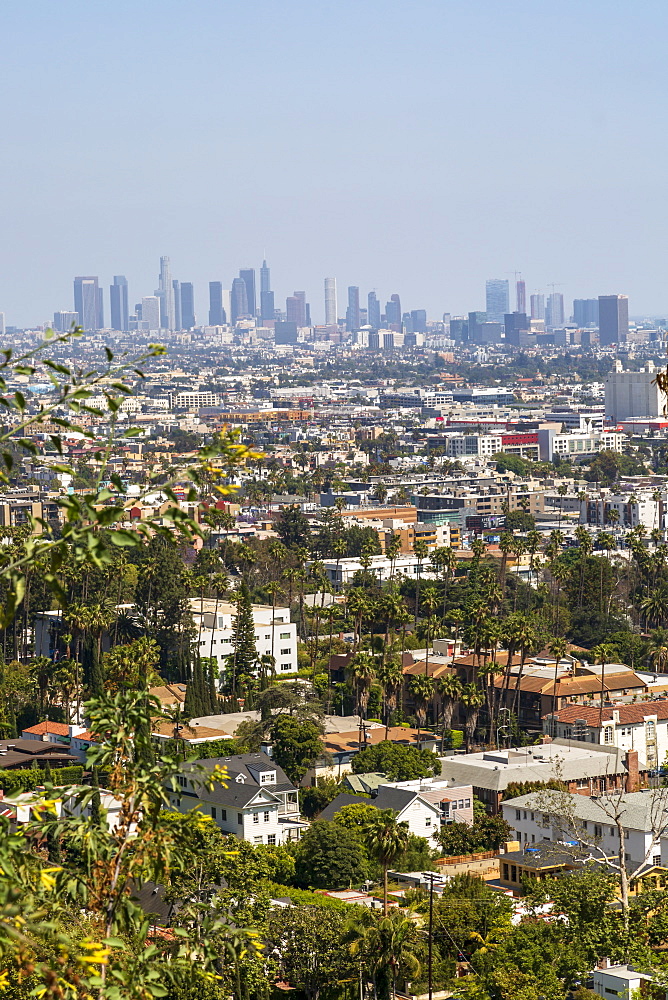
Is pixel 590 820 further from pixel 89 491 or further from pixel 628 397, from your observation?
pixel 628 397

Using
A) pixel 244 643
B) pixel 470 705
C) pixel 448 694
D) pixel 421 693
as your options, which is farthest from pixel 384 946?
pixel 244 643

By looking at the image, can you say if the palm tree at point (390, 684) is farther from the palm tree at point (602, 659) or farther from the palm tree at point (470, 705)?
the palm tree at point (602, 659)

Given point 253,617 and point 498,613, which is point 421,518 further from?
point 253,617

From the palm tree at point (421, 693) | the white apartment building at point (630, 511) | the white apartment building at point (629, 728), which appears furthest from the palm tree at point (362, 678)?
the white apartment building at point (630, 511)

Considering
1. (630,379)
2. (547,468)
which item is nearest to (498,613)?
(547,468)

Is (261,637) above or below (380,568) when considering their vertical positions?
above
